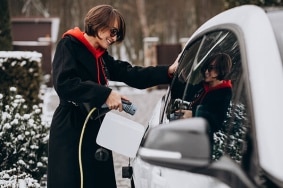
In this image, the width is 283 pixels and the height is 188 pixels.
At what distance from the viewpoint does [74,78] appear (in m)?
4.33

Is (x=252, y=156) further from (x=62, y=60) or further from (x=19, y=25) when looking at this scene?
(x=19, y=25)

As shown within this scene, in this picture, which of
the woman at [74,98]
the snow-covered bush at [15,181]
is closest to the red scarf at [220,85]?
the woman at [74,98]

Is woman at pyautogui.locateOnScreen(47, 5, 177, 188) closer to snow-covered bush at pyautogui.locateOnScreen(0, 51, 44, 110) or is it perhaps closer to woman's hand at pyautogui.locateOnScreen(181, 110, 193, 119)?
woman's hand at pyautogui.locateOnScreen(181, 110, 193, 119)

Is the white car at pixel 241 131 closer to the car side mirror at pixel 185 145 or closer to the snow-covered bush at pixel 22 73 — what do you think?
the car side mirror at pixel 185 145

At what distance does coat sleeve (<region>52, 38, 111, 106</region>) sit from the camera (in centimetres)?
426

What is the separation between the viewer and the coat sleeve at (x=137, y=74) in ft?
15.8

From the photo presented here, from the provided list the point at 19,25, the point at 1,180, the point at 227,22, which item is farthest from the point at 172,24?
the point at 227,22

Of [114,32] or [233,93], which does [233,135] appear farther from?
[114,32]

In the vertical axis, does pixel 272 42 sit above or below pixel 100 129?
above

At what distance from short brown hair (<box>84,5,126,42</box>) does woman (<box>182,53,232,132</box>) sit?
Answer: 0.90m

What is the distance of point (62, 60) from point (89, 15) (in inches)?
11.3

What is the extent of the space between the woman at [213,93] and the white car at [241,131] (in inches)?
2.5

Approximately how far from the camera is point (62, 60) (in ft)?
14.5

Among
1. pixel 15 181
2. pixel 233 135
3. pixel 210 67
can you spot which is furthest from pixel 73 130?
pixel 15 181
